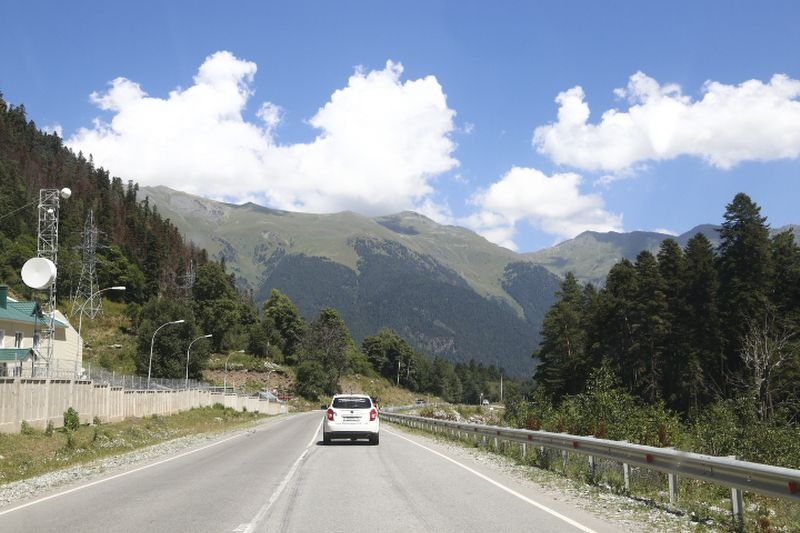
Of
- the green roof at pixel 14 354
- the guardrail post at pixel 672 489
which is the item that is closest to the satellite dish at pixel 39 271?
the green roof at pixel 14 354

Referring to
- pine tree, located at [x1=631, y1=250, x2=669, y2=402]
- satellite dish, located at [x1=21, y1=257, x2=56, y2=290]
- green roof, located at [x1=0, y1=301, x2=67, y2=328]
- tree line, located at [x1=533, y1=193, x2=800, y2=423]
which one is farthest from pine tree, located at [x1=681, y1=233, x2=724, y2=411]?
green roof, located at [x1=0, y1=301, x2=67, y2=328]

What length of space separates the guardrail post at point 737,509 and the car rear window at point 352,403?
17582 mm

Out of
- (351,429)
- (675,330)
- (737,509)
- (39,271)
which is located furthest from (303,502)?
(675,330)

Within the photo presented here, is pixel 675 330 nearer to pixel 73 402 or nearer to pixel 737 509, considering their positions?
pixel 73 402

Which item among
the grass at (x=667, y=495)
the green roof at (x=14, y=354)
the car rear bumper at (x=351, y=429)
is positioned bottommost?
the car rear bumper at (x=351, y=429)

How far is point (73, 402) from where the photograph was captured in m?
35.9

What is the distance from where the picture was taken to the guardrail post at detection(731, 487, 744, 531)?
9008mm

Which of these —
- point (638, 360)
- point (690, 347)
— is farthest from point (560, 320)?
point (690, 347)

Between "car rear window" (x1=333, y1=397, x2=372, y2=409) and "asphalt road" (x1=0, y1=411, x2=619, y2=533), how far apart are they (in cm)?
685

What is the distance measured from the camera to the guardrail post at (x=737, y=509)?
901cm

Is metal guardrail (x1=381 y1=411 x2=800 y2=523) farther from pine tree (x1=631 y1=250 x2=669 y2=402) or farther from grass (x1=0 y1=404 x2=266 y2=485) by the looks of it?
pine tree (x1=631 y1=250 x2=669 y2=402)

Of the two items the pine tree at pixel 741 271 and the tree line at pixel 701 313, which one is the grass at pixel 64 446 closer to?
the tree line at pixel 701 313

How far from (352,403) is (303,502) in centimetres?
1455

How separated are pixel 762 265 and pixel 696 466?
52512mm
